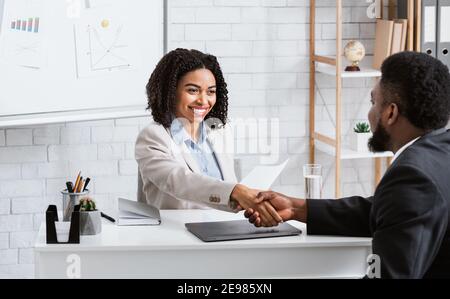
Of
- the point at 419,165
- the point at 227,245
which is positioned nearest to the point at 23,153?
the point at 227,245

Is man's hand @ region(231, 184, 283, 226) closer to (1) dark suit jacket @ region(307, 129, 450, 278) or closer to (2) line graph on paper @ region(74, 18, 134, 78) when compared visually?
(1) dark suit jacket @ region(307, 129, 450, 278)

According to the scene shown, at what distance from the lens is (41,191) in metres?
3.55

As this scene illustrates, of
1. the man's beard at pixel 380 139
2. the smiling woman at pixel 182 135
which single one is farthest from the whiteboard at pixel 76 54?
the man's beard at pixel 380 139

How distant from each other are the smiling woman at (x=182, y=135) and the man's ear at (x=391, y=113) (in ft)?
2.00

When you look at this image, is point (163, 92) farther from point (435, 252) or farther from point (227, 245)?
point (435, 252)

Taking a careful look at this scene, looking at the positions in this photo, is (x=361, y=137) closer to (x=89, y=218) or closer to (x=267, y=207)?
Answer: (x=267, y=207)

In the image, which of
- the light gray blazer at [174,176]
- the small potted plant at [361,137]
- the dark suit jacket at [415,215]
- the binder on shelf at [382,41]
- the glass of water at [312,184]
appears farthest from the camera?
the small potted plant at [361,137]

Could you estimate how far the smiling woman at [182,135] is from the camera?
2.22 metres

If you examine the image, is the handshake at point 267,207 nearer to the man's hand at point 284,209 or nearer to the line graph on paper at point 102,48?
the man's hand at point 284,209

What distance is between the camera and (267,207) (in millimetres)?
1917

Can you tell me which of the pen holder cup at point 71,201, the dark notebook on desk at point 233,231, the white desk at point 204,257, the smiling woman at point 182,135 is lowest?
the white desk at point 204,257

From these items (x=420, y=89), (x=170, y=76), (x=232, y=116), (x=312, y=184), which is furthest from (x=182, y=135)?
(x=232, y=116)

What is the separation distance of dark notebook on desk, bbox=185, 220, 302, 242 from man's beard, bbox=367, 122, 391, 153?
1.05 ft

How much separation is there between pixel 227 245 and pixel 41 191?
79.4 inches
